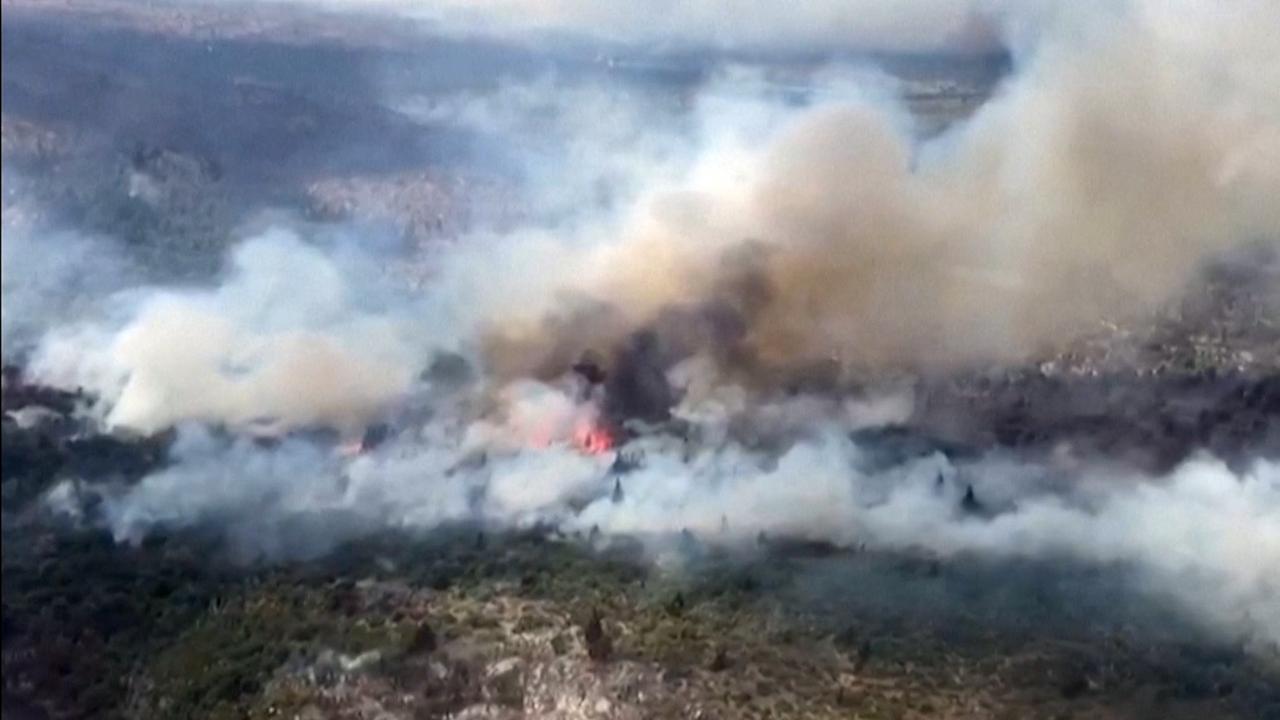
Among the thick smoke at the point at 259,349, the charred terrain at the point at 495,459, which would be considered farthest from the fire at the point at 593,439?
the thick smoke at the point at 259,349

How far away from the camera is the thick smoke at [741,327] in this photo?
7.93 meters

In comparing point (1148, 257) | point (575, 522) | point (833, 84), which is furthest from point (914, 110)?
point (575, 522)

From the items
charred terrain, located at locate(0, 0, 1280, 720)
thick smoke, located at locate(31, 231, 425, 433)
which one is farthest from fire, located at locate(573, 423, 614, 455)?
thick smoke, located at locate(31, 231, 425, 433)

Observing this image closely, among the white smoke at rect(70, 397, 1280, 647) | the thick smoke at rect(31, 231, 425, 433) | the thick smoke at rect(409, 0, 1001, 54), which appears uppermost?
the thick smoke at rect(409, 0, 1001, 54)

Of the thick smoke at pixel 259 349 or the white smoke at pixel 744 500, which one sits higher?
the thick smoke at pixel 259 349

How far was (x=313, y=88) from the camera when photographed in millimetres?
8141

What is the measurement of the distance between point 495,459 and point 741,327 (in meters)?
1.82

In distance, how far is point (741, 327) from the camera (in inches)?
349

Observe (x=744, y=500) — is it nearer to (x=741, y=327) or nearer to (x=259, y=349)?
(x=741, y=327)

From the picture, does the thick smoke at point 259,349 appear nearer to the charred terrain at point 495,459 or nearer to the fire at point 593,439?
the charred terrain at point 495,459

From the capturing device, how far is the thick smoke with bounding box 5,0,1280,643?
7.93m

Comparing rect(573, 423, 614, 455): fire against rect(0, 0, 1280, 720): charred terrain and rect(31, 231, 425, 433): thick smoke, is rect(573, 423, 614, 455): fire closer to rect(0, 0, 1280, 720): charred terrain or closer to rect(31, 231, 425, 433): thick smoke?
rect(0, 0, 1280, 720): charred terrain

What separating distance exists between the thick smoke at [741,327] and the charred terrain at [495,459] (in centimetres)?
4

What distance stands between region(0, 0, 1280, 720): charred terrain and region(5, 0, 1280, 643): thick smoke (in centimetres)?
4
